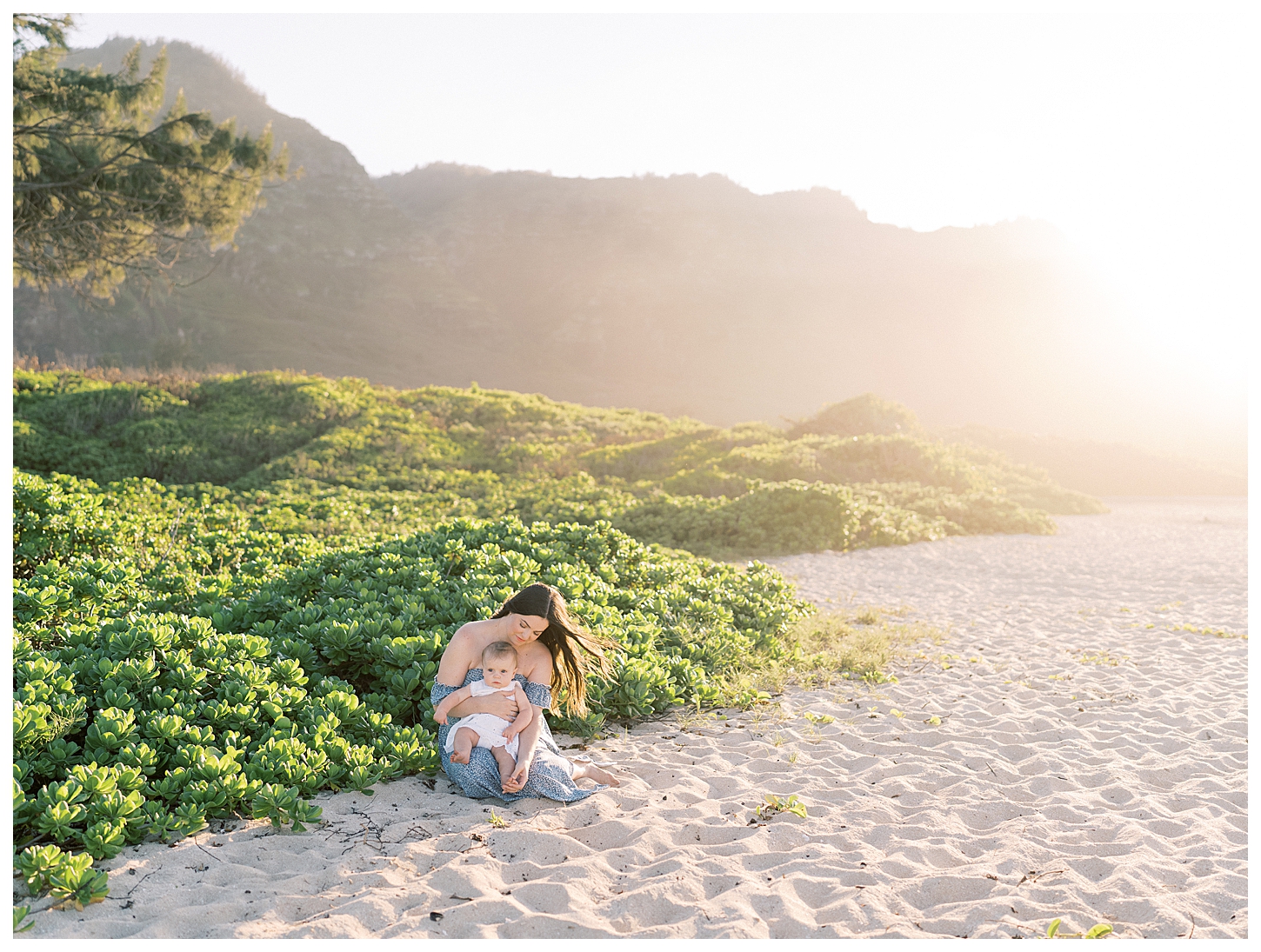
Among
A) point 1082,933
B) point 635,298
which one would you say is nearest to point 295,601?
point 1082,933

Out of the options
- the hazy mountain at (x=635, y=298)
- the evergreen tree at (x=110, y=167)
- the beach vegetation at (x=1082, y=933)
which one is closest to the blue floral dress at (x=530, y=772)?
the beach vegetation at (x=1082, y=933)

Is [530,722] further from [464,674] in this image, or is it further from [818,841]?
[818,841]

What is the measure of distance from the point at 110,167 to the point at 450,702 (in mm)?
13518

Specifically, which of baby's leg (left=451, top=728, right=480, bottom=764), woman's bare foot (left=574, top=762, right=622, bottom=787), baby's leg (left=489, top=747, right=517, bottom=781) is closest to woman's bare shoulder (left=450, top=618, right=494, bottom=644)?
baby's leg (left=451, top=728, right=480, bottom=764)

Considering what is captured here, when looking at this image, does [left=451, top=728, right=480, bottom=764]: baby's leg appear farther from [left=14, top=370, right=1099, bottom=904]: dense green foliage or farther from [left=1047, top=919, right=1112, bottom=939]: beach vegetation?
[left=1047, top=919, right=1112, bottom=939]: beach vegetation

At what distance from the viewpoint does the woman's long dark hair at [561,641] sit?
353cm

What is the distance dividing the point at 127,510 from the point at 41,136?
25.5 ft

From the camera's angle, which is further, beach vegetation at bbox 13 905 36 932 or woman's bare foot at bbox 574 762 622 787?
woman's bare foot at bbox 574 762 622 787

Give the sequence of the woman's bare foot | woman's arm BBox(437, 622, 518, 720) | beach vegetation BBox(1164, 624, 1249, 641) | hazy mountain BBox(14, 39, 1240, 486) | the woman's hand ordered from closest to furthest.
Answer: the woman's hand
woman's arm BBox(437, 622, 518, 720)
the woman's bare foot
beach vegetation BBox(1164, 624, 1249, 641)
hazy mountain BBox(14, 39, 1240, 486)

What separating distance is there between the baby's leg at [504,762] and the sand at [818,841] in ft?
0.49

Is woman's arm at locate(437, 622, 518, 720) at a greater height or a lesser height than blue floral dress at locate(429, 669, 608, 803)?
greater

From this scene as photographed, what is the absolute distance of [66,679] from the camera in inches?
137

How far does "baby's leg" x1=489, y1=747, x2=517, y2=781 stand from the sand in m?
0.15

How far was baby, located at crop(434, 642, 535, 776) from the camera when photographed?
3562mm
